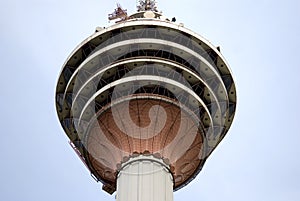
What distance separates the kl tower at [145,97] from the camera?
38.2 meters

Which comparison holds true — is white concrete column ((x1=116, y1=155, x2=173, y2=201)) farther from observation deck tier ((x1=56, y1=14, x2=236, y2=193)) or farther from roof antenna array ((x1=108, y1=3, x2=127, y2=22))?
roof antenna array ((x1=108, y1=3, x2=127, y2=22))

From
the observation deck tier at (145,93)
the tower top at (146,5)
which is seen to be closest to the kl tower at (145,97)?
the observation deck tier at (145,93)

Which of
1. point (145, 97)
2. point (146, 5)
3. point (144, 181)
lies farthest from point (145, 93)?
point (146, 5)

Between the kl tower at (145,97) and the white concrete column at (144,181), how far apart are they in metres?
0.07

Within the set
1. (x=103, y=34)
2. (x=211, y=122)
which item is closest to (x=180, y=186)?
(x=211, y=122)

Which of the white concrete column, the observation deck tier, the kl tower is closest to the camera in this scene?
the white concrete column

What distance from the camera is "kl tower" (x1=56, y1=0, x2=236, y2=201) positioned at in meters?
38.2

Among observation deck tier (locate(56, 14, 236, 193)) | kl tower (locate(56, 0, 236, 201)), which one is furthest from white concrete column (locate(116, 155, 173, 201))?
observation deck tier (locate(56, 14, 236, 193))

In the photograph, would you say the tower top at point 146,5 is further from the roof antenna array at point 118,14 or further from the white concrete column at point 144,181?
A: the white concrete column at point 144,181

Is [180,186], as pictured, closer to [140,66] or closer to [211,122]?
[211,122]

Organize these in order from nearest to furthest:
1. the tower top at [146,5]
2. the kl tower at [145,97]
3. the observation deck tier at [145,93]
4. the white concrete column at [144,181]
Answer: the white concrete column at [144,181] < the kl tower at [145,97] < the observation deck tier at [145,93] < the tower top at [146,5]

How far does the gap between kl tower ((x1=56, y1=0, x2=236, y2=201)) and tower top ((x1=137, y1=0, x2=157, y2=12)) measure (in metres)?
6.11

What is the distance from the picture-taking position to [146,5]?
47.2 m

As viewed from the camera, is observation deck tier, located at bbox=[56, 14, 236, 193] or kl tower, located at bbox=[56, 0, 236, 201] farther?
observation deck tier, located at bbox=[56, 14, 236, 193]
